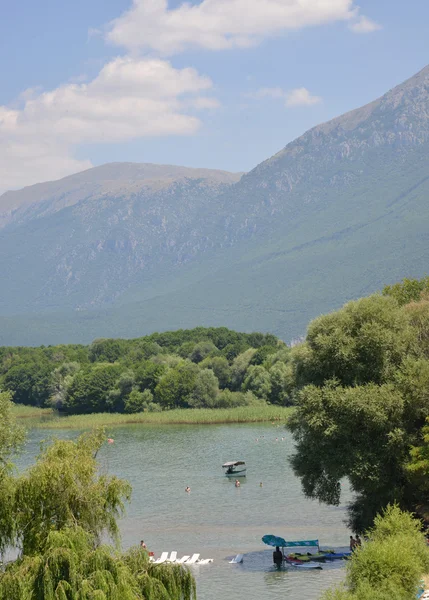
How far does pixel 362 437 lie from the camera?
45.7 m

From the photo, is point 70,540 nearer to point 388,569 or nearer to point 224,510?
point 388,569

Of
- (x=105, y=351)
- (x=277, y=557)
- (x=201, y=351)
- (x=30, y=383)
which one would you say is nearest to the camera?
(x=277, y=557)

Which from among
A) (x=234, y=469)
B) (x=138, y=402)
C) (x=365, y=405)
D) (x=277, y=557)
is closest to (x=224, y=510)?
(x=277, y=557)

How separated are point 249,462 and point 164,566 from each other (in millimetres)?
48761

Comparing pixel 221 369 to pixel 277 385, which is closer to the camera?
pixel 277 385

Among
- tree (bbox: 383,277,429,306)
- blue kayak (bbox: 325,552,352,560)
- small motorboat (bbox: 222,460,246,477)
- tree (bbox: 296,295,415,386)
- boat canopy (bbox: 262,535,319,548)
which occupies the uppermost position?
tree (bbox: 383,277,429,306)

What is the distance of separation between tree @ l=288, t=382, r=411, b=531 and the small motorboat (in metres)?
27.3

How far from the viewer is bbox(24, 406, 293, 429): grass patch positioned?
4306 inches

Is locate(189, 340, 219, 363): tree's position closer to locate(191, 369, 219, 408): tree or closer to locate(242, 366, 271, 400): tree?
locate(242, 366, 271, 400): tree

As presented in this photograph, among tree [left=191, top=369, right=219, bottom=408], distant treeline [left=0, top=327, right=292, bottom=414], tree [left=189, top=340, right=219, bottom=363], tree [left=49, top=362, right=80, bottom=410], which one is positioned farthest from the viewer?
tree [left=189, top=340, right=219, bottom=363]

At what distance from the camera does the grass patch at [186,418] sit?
4306 inches

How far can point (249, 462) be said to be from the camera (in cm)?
8025

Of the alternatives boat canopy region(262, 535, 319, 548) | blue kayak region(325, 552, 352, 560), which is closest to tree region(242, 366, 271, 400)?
boat canopy region(262, 535, 319, 548)

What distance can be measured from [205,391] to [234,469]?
163ft
